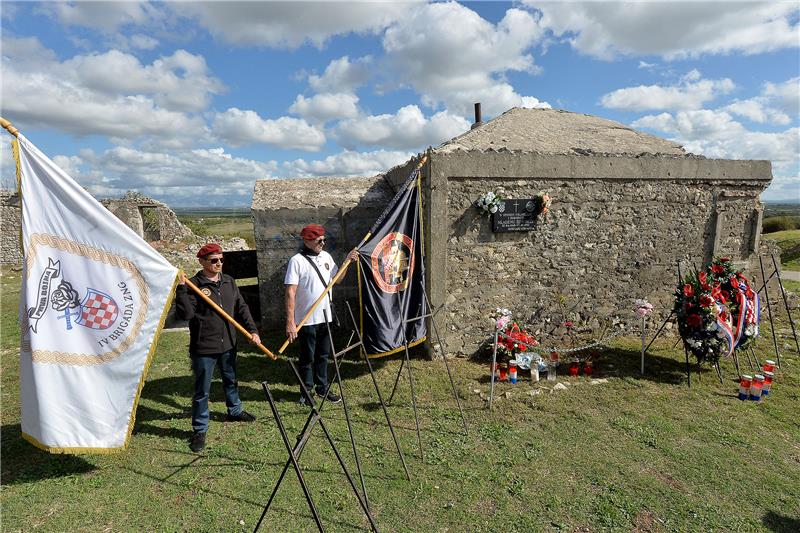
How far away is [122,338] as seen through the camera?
3891mm

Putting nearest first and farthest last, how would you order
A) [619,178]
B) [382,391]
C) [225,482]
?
[225,482] → [382,391] → [619,178]

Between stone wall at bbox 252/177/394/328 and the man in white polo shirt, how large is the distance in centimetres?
339

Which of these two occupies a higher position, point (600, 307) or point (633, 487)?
point (600, 307)

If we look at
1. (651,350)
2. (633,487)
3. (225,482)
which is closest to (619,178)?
(651,350)

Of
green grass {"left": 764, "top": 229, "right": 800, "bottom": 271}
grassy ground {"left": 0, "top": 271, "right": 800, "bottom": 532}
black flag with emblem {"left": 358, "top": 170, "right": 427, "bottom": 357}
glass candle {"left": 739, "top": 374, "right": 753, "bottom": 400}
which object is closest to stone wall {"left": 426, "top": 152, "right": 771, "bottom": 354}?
black flag with emblem {"left": 358, "top": 170, "right": 427, "bottom": 357}

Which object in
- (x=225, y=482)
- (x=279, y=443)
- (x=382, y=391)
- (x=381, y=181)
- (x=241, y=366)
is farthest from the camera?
(x=381, y=181)

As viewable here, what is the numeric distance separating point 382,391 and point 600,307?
16.1 ft

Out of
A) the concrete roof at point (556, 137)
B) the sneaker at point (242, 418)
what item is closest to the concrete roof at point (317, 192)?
the concrete roof at point (556, 137)

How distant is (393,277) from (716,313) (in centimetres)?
530

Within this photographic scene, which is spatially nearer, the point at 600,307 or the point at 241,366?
the point at 241,366

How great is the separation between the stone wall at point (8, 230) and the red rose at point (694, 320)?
1091 inches

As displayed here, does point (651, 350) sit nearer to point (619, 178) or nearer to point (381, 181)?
point (619, 178)

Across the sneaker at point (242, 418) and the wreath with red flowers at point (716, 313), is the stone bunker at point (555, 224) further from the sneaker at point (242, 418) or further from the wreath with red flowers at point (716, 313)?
the sneaker at point (242, 418)

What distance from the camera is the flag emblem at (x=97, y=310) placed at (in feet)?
12.5
